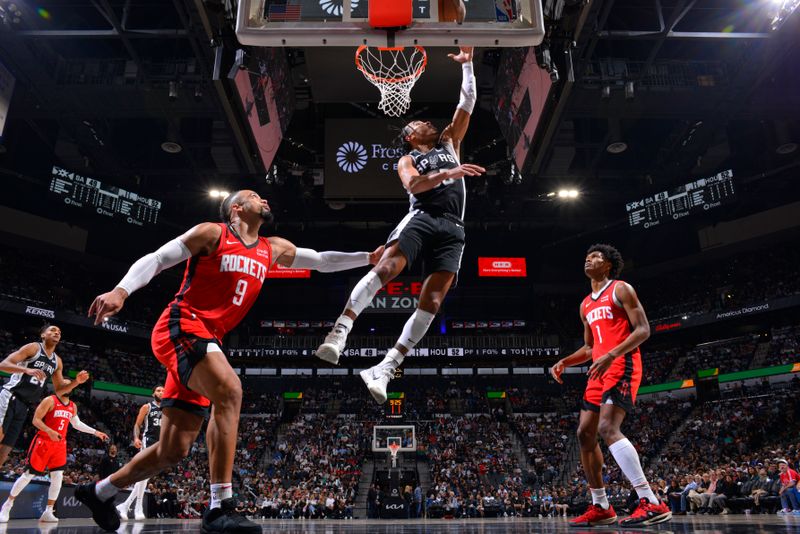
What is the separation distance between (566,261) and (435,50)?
2099 centimetres

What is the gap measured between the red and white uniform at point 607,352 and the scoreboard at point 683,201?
1532 cm

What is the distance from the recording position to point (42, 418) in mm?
8680

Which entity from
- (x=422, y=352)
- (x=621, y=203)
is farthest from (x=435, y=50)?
(x=422, y=352)

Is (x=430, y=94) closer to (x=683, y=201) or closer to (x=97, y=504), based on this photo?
(x=683, y=201)

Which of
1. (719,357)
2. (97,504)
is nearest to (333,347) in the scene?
(97,504)

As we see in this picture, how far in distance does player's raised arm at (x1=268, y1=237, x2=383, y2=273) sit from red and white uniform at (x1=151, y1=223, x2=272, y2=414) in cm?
43

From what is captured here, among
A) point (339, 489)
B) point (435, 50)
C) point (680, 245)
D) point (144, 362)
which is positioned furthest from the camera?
point (144, 362)

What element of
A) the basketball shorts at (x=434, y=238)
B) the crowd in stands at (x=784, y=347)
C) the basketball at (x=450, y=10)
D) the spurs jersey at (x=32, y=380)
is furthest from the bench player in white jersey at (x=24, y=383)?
the crowd in stands at (x=784, y=347)

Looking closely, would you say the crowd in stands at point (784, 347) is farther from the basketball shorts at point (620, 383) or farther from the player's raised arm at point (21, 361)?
the player's raised arm at point (21, 361)

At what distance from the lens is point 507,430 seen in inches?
1130

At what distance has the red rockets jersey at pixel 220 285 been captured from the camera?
3.65 meters

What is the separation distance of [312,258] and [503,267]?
2548cm

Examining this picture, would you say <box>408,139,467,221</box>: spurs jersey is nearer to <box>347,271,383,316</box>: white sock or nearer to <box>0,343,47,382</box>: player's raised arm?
<box>347,271,383,316</box>: white sock

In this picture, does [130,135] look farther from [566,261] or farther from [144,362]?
[566,261]
